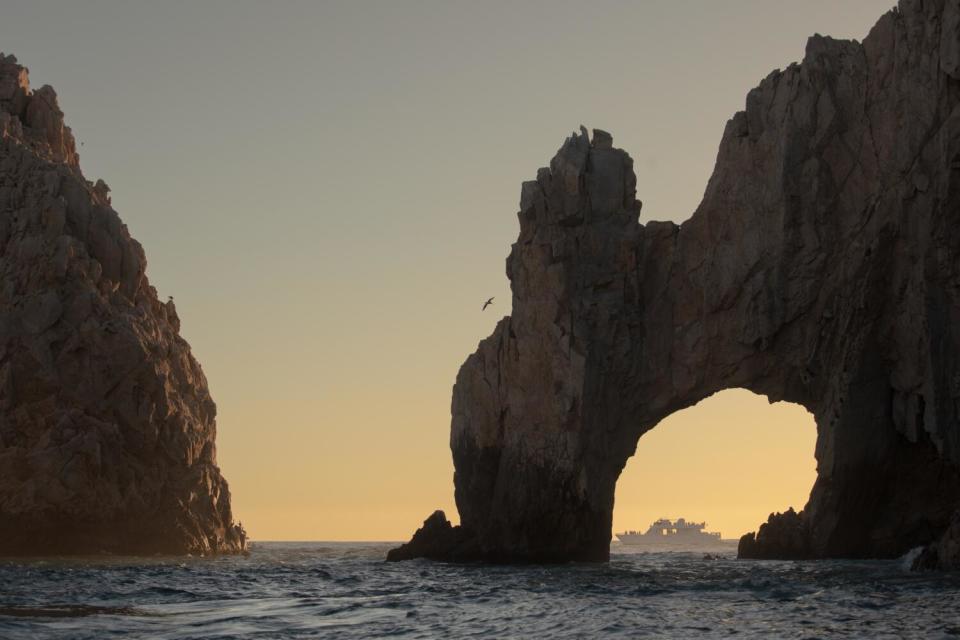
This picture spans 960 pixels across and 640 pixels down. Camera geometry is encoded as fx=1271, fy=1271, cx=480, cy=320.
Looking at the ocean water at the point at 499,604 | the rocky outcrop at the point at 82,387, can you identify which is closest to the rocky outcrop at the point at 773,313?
the ocean water at the point at 499,604

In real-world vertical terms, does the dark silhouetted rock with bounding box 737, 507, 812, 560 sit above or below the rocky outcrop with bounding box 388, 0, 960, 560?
below

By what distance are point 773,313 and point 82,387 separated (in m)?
38.8

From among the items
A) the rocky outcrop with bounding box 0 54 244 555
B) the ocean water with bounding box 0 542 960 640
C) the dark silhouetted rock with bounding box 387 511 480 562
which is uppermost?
the rocky outcrop with bounding box 0 54 244 555

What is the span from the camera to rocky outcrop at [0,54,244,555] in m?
67.8

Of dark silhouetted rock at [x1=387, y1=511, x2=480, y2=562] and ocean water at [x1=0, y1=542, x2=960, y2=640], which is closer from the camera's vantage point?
ocean water at [x1=0, y1=542, x2=960, y2=640]

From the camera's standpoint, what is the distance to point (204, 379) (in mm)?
85562

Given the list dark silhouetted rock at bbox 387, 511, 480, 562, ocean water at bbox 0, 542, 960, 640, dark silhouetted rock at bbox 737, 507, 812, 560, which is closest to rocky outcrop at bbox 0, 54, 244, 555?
dark silhouetted rock at bbox 387, 511, 480, 562

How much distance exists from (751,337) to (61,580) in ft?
96.4

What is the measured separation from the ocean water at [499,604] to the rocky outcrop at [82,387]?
22.4 m

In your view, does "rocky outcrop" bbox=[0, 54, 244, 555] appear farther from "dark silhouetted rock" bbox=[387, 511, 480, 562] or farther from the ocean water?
the ocean water

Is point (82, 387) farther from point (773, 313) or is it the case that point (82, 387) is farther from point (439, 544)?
point (773, 313)

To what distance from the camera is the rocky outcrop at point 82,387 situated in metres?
67.8

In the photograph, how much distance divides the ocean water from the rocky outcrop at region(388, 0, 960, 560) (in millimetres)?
6682

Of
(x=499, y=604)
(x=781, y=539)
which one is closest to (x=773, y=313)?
(x=781, y=539)
